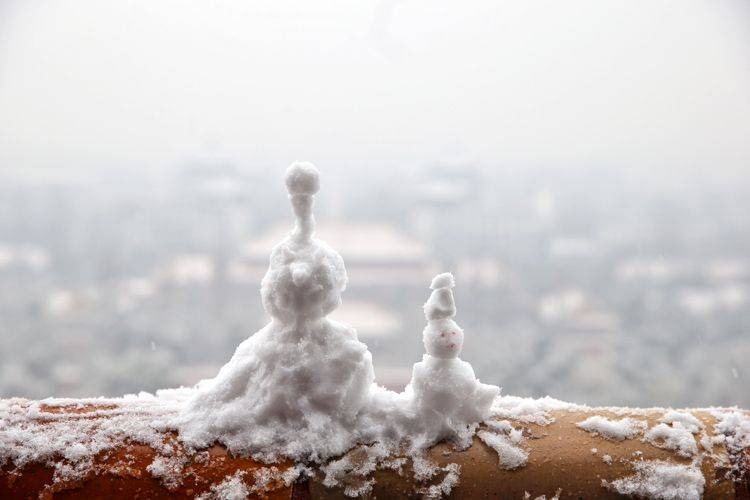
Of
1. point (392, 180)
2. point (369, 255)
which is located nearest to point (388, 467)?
point (369, 255)

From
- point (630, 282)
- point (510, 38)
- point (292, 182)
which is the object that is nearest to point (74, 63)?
point (510, 38)

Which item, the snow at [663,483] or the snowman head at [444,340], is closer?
the snow at [663,483]

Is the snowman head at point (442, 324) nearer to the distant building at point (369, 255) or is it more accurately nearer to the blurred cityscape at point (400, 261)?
the distant building at point (369, 255)

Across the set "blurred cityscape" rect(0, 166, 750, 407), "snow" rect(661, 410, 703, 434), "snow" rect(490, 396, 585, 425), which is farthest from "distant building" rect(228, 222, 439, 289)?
"snow" rect(661, 410, 703, 434)

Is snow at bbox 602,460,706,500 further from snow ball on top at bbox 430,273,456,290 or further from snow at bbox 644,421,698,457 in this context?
snow ball on top at bbox 430,273,456,290

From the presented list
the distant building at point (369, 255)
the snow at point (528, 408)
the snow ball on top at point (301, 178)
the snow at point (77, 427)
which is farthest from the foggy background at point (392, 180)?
the snow ball on top at point (301, 178)

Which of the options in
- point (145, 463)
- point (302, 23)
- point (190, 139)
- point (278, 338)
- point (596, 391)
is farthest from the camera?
point (190, 139)

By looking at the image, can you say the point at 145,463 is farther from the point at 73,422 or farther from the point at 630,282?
the point at 630,282
